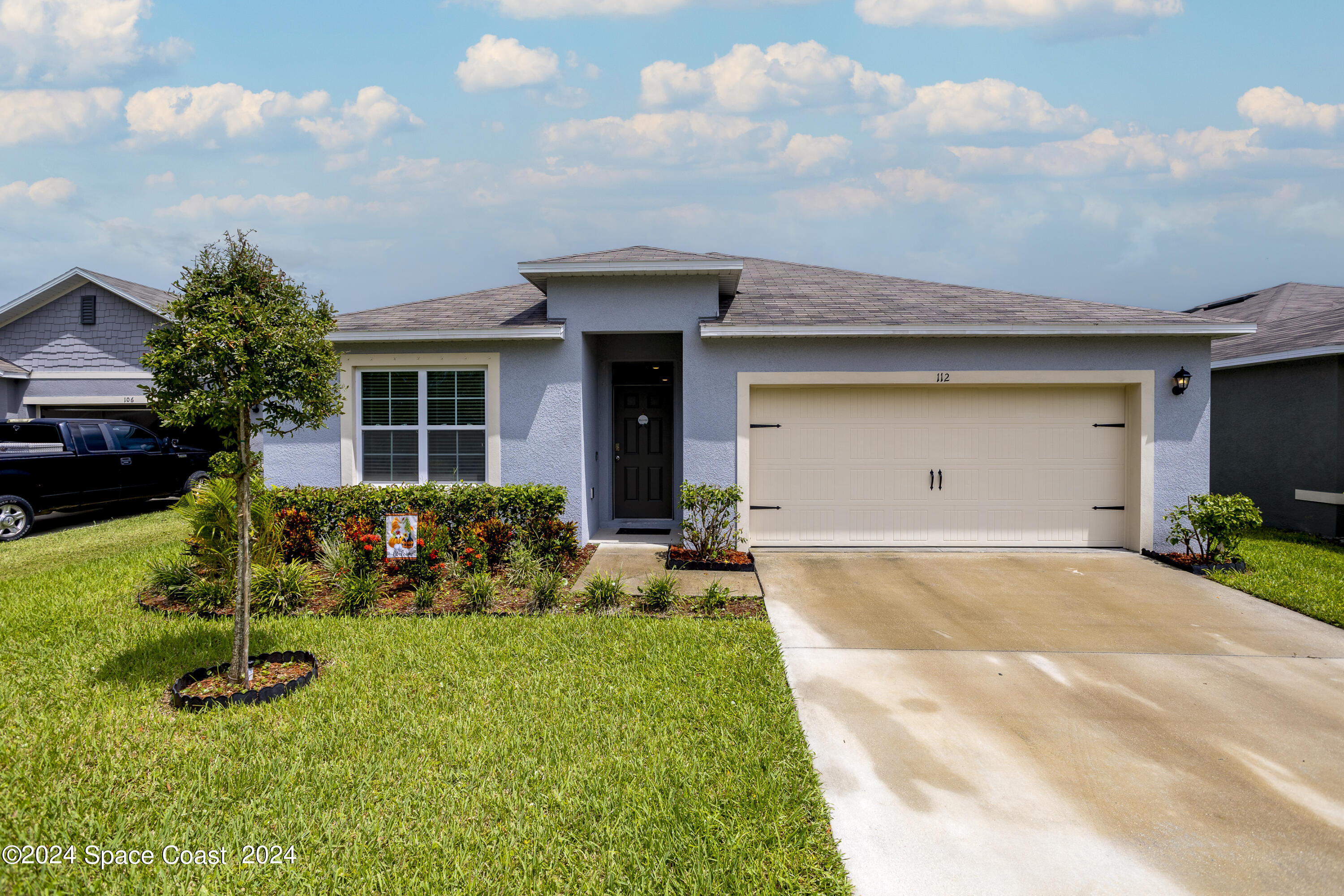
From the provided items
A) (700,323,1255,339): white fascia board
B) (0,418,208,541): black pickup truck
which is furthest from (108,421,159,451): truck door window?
(700,323,1255,339): white fascia board

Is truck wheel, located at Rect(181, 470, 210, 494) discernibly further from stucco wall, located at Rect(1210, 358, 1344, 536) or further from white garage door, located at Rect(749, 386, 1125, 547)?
stucco wall, located at Rect(1210, 358, 1344, 536)

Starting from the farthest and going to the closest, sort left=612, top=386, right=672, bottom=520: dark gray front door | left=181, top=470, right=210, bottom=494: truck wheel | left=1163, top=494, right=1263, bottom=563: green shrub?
left=181, top=470, right=210, bottom=494: truck wheel
left=612, top=386, right=672, bottom=520: dark gray front door
left=1163, top=494, right=1263, bottom=563: green shrub

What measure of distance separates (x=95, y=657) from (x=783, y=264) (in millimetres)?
10777

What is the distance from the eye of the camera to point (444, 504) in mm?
7289

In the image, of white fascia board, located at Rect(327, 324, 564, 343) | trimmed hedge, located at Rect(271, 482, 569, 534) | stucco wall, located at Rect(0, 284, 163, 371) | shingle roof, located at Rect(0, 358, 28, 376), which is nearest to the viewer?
trimmed hedge, located at Rect(271, 482, 569, 534)

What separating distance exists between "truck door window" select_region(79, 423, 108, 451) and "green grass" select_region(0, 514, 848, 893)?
23.3 ft

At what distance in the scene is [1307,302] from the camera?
1365 cm

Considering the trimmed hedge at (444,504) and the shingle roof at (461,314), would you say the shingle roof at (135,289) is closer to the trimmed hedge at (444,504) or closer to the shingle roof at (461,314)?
the shingle roof at (461,314)

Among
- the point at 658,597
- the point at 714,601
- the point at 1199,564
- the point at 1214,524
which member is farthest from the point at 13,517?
the point at 1214,524

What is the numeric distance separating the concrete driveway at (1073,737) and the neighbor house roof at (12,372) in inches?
664

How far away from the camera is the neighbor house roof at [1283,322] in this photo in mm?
9414

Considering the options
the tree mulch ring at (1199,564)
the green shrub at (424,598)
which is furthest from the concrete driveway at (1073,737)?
the green shrub at (424,598)

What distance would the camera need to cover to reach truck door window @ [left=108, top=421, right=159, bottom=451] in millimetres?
10844

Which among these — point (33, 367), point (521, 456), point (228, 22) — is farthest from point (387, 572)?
point (33, 367)
